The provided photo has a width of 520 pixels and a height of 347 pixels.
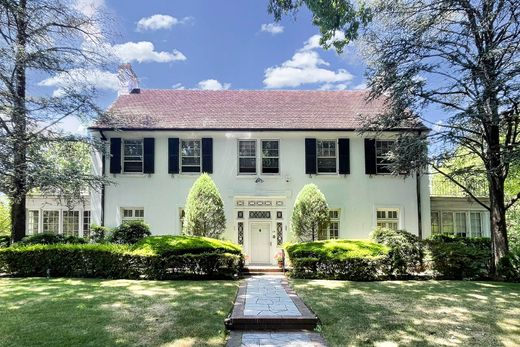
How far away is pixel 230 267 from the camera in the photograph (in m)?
11.2

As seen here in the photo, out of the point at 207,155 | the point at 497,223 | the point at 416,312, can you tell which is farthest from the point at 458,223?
the point at 207,155

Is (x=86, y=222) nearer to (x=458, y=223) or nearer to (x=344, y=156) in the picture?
(x=344, y=156)

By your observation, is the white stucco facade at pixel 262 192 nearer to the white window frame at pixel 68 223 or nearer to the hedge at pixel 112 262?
the white window frame at pixel 68 223

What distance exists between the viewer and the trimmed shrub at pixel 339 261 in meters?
11.3

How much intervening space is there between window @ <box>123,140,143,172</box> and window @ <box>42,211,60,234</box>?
150 inches

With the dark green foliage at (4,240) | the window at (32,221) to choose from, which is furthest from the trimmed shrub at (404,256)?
the window at (32,221)

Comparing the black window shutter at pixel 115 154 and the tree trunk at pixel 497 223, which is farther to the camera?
the black window shutter at pixel 115 154

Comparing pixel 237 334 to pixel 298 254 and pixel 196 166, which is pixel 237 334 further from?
pixel 196 166

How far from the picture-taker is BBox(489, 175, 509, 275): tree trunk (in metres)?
11.5

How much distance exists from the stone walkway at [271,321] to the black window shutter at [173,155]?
7.76 metres

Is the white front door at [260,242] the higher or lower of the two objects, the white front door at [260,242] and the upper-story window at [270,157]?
the lower

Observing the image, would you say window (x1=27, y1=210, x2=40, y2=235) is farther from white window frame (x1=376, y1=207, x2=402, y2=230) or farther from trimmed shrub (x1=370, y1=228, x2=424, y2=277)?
white window frame (x1=376, y1=207, x2=402, y2=230)

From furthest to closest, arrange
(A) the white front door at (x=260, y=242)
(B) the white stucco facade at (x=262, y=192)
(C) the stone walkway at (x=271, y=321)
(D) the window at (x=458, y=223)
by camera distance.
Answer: (D) the window at (x=458, y=223) → (B) the white stucco facade at (x=262, y=192) → (A) the white front door at (x=260, y=242) → (C) the stone walkway at (x=271, y=321)

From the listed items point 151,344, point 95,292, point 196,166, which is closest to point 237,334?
point 151,344
